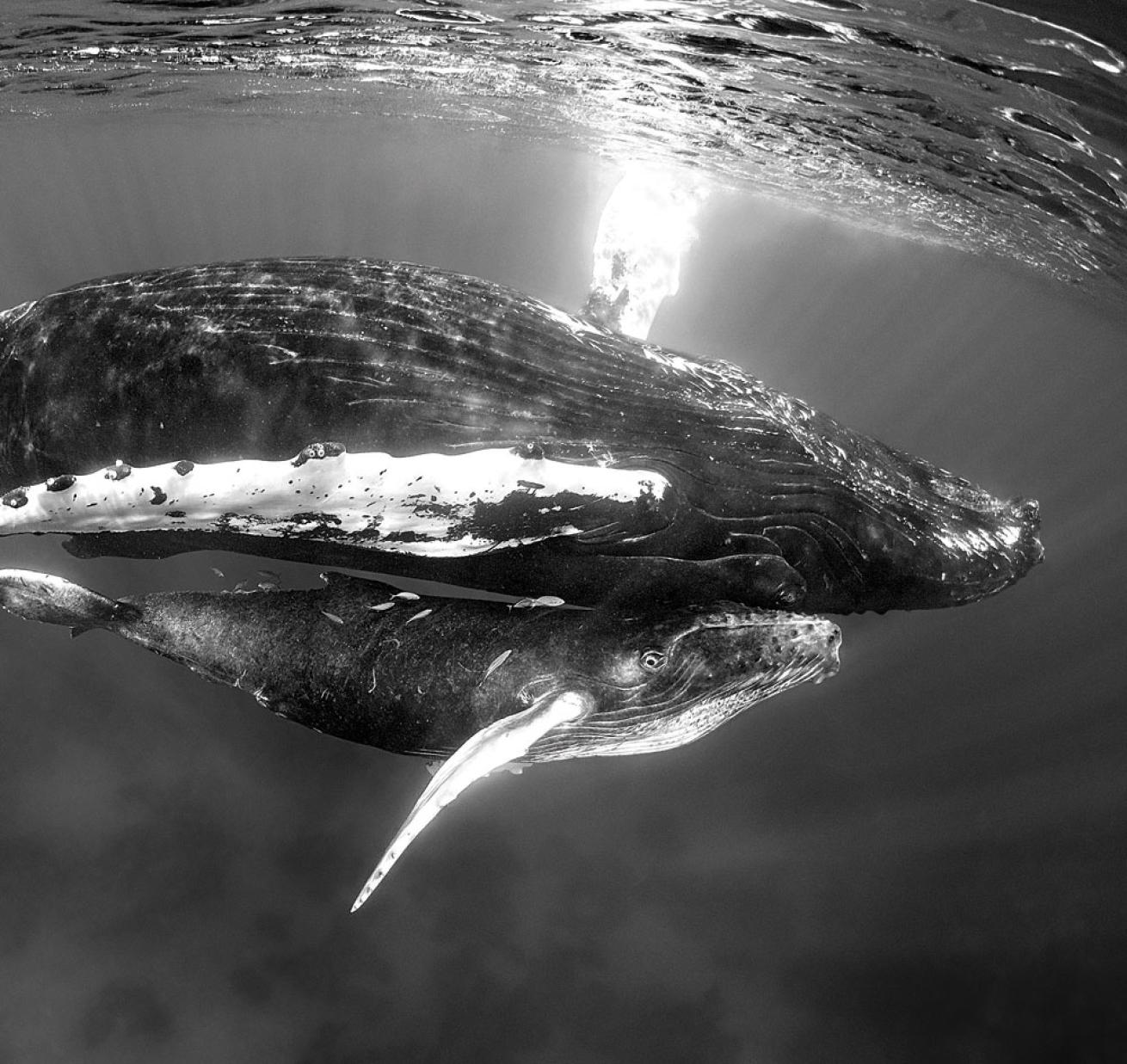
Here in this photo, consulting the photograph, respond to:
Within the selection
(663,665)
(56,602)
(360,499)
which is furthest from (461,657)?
(56,602)

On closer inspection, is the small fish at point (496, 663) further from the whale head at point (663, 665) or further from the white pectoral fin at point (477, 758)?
the white pectoral fin at point (477, 758)

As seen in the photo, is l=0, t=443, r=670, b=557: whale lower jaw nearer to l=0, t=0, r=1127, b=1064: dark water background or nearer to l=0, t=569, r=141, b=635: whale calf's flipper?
l=0, t=569, r=141, b=635: whale calf's flipper

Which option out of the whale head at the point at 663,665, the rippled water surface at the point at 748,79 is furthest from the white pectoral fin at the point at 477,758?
the rippled water surface at the point at 748,79

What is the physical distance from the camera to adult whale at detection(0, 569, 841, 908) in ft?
11.7

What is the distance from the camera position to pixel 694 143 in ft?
65.6

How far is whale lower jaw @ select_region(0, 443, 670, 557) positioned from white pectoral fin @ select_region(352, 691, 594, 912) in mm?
835

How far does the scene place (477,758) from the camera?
2.97 metres

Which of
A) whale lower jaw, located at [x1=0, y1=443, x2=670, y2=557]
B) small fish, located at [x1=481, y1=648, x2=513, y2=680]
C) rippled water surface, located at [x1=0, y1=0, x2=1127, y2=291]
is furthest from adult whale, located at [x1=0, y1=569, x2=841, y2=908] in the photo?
rippled water surface, located at [x1=0, y1=0, x2=1127, y2=291]

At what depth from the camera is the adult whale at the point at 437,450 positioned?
2.94 metres

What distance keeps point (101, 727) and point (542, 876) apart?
1063 cm

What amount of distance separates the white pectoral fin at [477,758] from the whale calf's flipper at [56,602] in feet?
7.94

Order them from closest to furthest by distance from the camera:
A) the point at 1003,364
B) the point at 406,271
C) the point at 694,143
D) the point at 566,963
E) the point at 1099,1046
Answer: the point at 406,271 → the point at 566,963 → the point at 1099,1046 → the point at 694,143 → the point at 1003,364

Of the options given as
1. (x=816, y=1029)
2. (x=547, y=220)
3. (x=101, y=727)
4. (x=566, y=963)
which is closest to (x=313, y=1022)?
(x=566, y=963)

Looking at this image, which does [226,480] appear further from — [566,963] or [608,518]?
[566,963]
